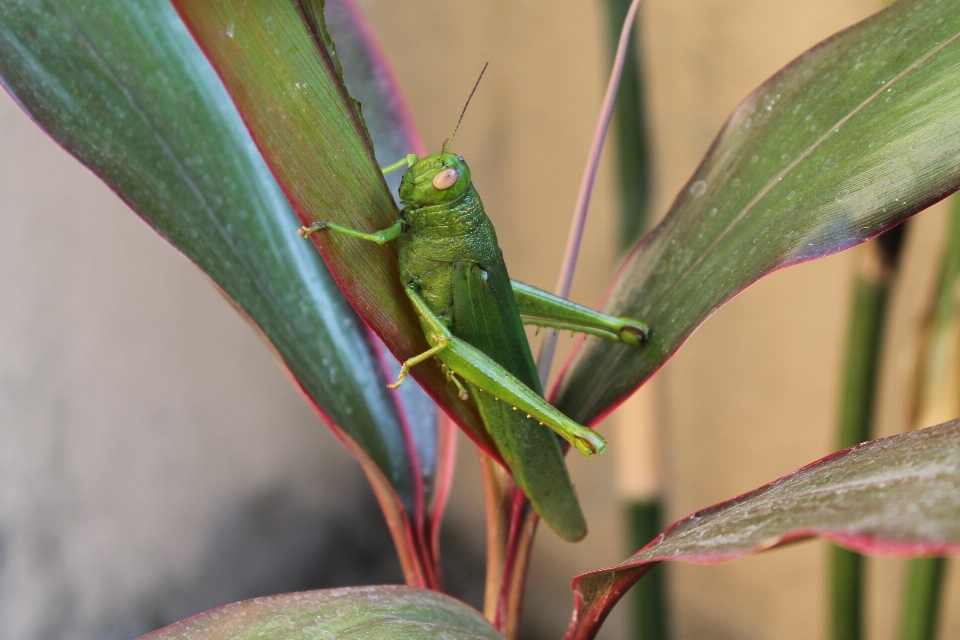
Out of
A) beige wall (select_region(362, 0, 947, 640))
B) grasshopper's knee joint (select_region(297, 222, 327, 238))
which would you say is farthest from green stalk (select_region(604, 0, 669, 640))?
beige wall (select_region(362, 0, 947, 640))

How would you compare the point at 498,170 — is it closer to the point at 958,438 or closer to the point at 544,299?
the point at 544,299

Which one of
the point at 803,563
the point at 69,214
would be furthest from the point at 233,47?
the point at 803,563

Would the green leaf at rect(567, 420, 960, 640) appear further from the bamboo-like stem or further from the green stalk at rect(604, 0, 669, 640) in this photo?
the green stalk at rect(604, 0, 669, 640)

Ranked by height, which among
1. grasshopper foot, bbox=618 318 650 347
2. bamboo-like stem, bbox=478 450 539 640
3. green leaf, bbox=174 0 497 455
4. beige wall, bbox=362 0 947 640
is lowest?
bamboo-like stem, bbox=478 450 539 640

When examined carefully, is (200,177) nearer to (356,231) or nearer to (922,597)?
(356,231)

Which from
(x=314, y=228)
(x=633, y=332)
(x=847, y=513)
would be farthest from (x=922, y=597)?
(x=314, y=228)

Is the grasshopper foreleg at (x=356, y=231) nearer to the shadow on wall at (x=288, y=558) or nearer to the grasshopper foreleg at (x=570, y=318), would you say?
the grasshopper foreleg at (x=570, y=318)

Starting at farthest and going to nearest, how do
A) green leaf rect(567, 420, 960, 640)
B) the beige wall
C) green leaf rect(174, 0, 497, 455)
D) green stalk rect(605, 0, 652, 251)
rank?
the beige wall
green stalk rect(605, 0, 652, 251)
green leaf rect(174, 0, 497, 455)
green leaf rect(567, 420, 960, 640)

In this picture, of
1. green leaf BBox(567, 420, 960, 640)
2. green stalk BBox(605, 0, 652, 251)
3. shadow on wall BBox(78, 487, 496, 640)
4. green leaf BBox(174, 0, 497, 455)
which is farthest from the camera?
shadow on wall BBox(78, 487, 496, 640)
